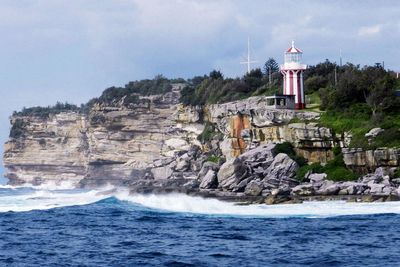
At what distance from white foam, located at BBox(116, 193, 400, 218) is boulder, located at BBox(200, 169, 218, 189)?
2778 millimetres

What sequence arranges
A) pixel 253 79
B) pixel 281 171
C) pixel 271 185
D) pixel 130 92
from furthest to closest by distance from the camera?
1. pixel 130 92
2. pixel 253 79
3. pixel 281 171
4. pixel 271 185

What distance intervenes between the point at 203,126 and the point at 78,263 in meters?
57.8

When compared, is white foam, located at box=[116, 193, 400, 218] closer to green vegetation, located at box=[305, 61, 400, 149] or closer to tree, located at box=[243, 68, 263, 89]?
green vegetation, located at box=[305, 61, 400, 149]

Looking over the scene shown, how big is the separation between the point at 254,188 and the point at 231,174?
150 inches

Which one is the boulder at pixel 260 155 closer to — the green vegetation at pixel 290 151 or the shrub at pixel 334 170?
the green vegetation at pixel 290 151

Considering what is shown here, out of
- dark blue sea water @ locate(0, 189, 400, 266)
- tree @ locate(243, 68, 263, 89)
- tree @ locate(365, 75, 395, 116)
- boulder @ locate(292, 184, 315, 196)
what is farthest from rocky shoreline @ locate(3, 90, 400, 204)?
dark blue sea water @ locate(0, 189, 400, 266)

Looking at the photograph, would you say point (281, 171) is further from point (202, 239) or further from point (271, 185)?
point (202, 239)

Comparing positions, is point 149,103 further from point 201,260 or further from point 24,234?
point 201,260

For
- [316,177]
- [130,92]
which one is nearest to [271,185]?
[316,177]

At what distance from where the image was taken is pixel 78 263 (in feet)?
96.7

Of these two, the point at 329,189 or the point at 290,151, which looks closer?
the point at 329,189

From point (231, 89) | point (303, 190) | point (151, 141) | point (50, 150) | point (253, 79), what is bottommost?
point (303, 190)

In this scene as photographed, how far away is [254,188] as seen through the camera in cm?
5712

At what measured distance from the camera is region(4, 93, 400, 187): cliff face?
205 ft
